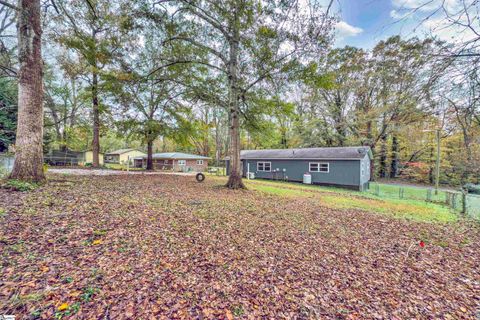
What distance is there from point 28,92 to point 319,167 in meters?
17.1

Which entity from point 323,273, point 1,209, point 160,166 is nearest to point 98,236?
point 1,209

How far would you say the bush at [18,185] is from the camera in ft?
15.8

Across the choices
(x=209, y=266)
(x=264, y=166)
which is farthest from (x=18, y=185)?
(x=264, y=166)

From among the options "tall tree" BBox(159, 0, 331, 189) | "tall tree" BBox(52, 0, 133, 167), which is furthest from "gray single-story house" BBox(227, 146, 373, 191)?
"tall tree" BBox(52, 0, 133, 167)

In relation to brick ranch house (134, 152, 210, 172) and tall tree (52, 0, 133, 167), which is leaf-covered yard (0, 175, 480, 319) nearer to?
tall tree (52, 0, 133, 167)

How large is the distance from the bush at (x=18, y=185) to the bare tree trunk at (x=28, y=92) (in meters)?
0.25

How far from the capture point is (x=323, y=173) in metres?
16.7

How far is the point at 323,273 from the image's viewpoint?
2.99 meters

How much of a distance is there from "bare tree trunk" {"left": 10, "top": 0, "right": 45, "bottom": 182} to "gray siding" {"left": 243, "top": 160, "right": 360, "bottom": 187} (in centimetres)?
1667

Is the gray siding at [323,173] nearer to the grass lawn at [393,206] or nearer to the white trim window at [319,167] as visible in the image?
the white trim window at [319,167]

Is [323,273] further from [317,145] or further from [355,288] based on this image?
[317,145]

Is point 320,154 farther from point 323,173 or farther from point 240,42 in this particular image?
point 240,42

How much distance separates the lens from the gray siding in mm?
15227

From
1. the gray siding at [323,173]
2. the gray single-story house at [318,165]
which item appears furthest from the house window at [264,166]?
the gray siding at [323,173]
